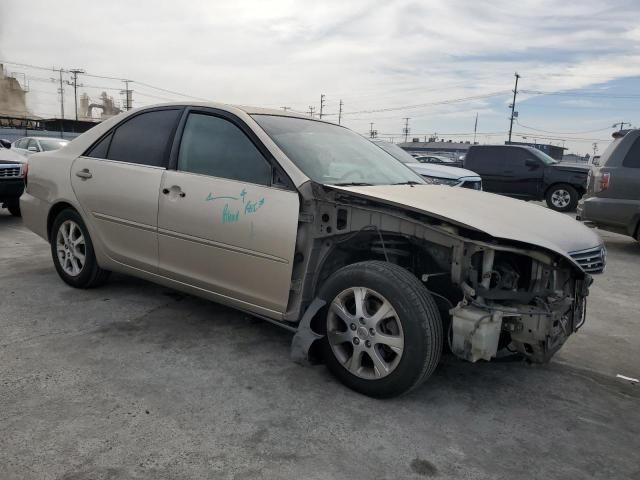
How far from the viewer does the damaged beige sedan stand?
2752 millimetres

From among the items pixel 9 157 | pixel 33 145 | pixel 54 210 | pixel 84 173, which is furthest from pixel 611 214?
pixel 33 145

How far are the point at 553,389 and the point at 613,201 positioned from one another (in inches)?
208

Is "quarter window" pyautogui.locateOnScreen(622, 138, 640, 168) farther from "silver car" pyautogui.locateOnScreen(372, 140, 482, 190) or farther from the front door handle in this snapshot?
the front door handle

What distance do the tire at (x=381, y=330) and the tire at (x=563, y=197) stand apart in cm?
1204

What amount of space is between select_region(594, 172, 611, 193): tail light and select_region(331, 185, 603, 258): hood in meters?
4.69

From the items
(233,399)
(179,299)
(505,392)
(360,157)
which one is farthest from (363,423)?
(179,299)

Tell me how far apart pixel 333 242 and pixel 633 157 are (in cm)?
619

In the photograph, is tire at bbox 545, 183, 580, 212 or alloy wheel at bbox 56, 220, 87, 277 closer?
alloy wheel at bbox 56, 220, 87, 277

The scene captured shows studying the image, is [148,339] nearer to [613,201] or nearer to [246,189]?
[246,189]

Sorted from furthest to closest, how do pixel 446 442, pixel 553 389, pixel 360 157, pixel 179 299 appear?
pixel 179 299, pixel 360 157, pixel 553 389, pixel 446 442

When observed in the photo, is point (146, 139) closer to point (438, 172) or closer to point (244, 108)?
point (244, 108)

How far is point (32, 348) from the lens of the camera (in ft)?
11.2

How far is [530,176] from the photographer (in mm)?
13688

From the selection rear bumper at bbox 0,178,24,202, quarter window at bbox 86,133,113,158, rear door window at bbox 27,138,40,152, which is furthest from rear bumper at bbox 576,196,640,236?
rear door window at bbox 27,138,40,152
